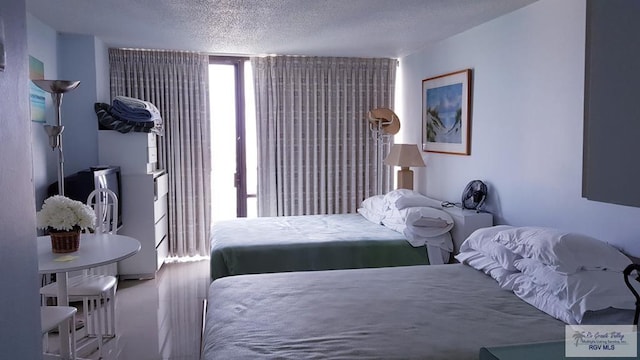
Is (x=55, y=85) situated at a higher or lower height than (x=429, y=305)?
higher

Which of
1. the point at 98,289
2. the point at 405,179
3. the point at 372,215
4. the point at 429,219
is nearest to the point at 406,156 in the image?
the point at 405,179

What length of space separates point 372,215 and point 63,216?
2686 millimetres

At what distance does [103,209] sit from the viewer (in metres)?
3.70

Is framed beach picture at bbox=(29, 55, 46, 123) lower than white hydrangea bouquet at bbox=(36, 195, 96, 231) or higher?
higher

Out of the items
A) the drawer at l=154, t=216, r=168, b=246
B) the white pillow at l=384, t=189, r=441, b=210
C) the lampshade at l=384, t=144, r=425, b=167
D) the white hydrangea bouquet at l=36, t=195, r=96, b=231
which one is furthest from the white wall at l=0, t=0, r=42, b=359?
the lampshade at l=384, t=144, r=425, b=167

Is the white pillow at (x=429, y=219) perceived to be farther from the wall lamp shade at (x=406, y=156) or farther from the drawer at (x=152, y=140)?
the drawer at (x=152, y=140)

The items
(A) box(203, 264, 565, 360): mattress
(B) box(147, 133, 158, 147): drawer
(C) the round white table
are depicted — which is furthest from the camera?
(B) box(147, 133, 158, 147): drawer

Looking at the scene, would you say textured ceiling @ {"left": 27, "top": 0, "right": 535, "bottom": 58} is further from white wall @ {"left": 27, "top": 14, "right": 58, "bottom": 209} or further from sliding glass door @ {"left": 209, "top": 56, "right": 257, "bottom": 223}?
sliding glass door @ {"left": 209, "top": 56, "right": 257, "bottom": 223}

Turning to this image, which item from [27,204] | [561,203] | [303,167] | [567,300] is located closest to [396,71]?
[303,167]

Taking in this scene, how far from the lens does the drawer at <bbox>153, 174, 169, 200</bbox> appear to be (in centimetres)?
463

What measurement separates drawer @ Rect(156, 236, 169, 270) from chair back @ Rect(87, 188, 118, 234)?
36.8 inches

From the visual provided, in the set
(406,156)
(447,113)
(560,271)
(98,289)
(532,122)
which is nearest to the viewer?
(560,271)

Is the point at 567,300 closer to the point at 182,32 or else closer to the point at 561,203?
the point at 561,203

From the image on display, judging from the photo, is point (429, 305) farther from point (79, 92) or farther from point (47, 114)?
point (79, 92)
